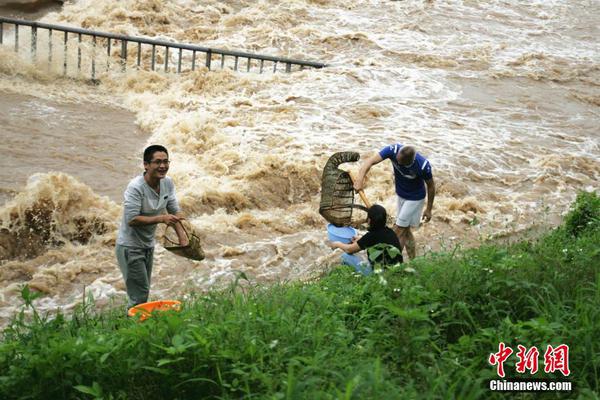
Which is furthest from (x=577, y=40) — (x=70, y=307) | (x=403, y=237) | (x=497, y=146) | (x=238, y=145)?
(x=70, y=307)

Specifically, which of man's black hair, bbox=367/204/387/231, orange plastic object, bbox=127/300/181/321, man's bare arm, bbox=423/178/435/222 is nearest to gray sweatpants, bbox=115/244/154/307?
orange plastic object, bbox=127/300/181/321

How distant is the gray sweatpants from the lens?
539 cm

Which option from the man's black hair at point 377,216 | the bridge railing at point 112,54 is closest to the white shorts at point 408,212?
the man's black hair at point 377,216

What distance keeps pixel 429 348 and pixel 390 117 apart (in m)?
10.3

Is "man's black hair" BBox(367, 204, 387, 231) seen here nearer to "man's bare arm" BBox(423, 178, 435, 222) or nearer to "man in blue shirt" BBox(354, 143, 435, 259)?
"man in blue shirt" BBox(354, 143, 435, 259)

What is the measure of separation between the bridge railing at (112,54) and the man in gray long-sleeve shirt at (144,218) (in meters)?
9.22

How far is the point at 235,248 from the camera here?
27.7 feet

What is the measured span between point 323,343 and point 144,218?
83.7 inches

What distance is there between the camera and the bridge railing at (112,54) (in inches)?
561

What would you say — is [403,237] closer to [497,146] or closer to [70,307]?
[70,307]

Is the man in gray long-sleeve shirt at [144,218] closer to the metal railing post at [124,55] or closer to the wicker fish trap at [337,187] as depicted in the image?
the wicker fish trap at [337,187]

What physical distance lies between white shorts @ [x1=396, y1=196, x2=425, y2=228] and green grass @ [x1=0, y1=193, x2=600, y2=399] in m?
2.65

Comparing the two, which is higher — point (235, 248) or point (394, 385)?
point (394, 385)

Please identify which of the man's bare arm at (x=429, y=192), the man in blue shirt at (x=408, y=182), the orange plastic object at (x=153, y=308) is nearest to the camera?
the orange plastic object at (x=153, y=308)
